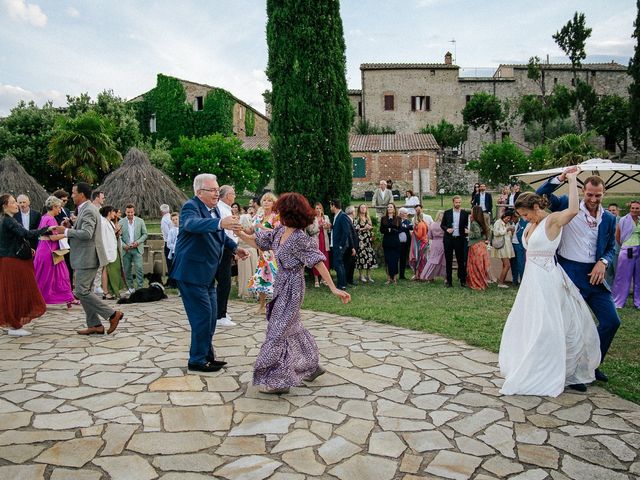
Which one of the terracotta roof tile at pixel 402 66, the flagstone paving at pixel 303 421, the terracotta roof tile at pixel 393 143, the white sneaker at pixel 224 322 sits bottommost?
the flagstone paving at pixel 303 421

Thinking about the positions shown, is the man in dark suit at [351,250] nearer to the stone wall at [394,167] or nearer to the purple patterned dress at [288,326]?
the purple patterned dress at [288,326]

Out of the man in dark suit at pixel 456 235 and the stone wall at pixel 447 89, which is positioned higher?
the stone wall at pixel 447 89

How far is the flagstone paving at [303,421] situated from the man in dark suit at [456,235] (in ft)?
18.0

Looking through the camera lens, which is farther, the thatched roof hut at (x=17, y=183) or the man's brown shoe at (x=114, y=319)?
the thatched roof hut at (x=17, y=183)

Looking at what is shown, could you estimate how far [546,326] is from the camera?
16.5 ft

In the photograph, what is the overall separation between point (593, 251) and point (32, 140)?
33.2 meters

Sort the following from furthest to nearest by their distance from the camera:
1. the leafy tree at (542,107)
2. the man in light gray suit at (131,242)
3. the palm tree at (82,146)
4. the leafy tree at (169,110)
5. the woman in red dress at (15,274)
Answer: the leafy tree at (542,107)
the leafy tree at (169,110)
the palm tree at (82,146)
the man in light gray suit at (131,242)
the woman in red dress at (15,274)

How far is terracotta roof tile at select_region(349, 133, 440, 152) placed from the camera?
3966cm

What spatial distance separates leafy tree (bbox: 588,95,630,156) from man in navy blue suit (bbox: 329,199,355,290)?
37.8 m

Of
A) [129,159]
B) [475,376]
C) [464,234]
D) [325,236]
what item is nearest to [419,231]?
[464,234]

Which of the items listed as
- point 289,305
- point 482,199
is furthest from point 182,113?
point 289,305

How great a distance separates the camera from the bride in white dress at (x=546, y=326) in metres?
5.04

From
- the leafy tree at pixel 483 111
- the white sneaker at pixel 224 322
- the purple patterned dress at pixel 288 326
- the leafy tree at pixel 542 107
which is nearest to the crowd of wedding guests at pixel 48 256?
the white sneaker at pixel 224 322

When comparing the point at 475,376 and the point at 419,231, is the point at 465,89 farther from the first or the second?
the point at 475,376
